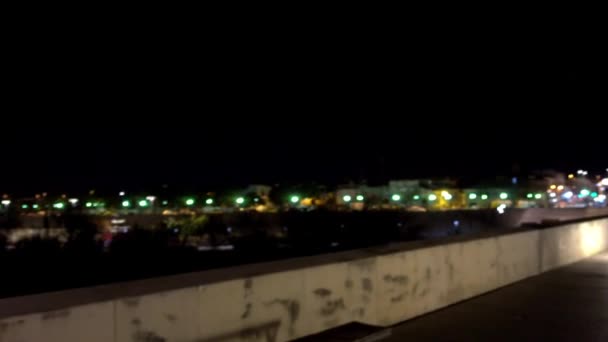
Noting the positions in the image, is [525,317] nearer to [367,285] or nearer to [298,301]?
[367,285]

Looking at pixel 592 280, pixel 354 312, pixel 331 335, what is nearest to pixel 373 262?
pixel 354 312

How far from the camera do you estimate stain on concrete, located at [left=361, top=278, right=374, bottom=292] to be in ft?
34.0

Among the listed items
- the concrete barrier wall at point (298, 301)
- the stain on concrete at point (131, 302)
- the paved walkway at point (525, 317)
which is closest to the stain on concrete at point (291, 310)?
the concrete barrier wall at point (298, 301)

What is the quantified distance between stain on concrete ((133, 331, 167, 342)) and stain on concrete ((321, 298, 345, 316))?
2697 millimetres

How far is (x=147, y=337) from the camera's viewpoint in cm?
708

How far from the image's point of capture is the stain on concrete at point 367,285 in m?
10.4

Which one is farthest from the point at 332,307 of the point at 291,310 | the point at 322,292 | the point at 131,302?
the point at 131,302

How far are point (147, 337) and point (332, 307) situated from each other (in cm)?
306

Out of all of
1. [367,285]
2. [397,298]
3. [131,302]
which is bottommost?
[397,298]

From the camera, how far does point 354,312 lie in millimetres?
10141

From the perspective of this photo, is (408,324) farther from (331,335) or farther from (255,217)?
(255,217)

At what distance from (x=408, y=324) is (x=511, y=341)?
154cm

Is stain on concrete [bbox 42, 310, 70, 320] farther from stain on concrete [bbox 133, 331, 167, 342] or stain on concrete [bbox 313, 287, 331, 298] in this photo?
stain on concrete [bbox 313, 287, 331, 298]

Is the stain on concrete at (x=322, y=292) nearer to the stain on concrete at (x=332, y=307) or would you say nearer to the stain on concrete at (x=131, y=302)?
the stain on concrete at (x=332, y=307)
